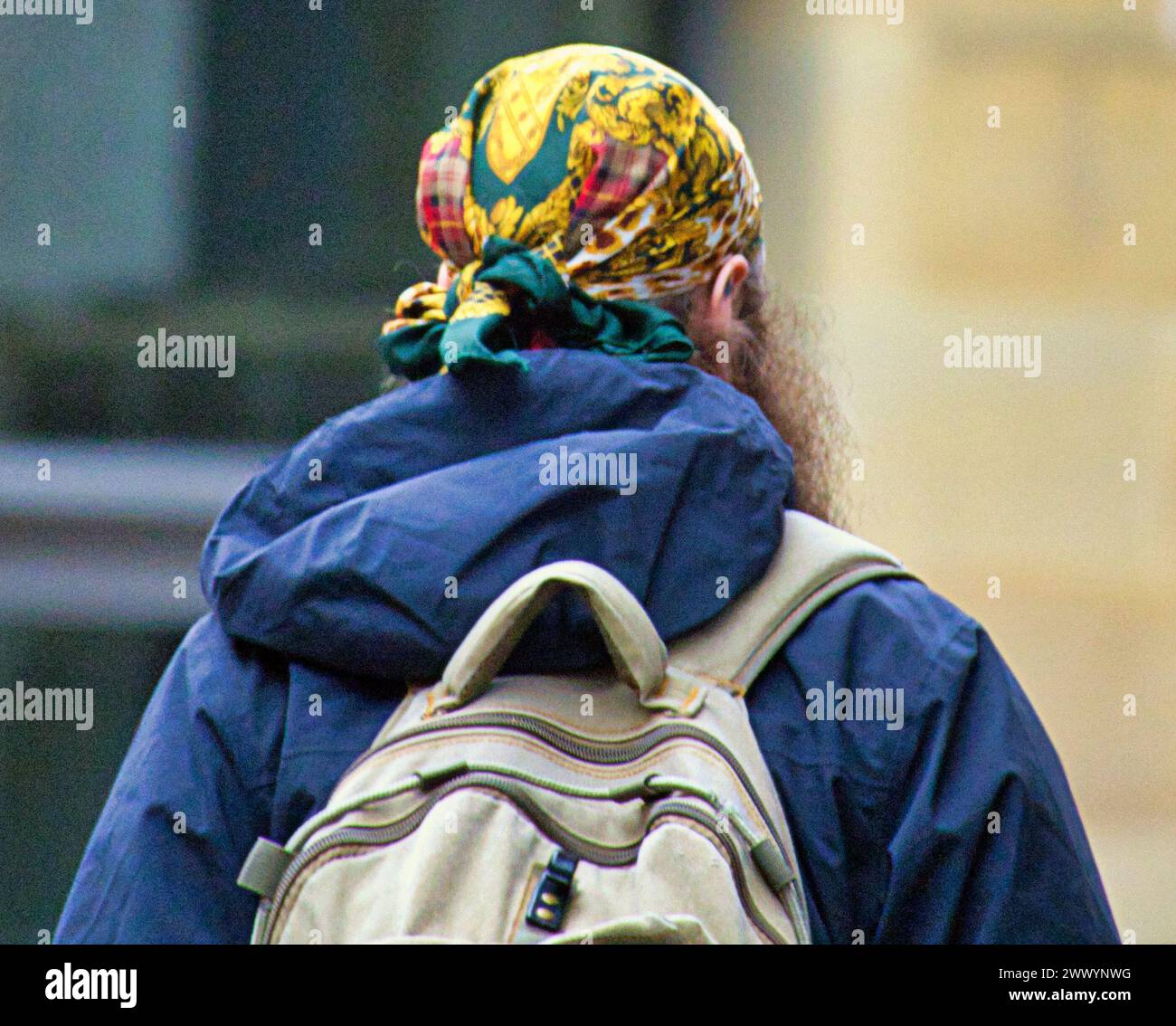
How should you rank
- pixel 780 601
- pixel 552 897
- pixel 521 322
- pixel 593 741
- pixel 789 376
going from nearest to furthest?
1. pixel 552 897
2. pixel 593 741
3. pixel 780 601
4. pixel 521 322
5. pixel 789 376

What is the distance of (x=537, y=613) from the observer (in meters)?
1.30

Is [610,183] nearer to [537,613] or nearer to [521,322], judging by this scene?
[521,322]

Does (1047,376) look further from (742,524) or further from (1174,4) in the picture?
(742,524)

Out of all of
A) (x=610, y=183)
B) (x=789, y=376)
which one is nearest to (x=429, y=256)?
→ (x=789, y=376)

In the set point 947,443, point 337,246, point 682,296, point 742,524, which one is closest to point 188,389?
point 337,246

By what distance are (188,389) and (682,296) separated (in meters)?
3.66

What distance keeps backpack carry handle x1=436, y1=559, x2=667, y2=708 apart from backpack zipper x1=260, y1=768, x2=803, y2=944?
3.6 inches

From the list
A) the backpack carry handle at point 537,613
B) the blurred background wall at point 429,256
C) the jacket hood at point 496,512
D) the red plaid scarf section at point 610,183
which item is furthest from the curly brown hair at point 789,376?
the blurred background wall at point 429,256

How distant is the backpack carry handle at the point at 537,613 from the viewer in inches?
50.2

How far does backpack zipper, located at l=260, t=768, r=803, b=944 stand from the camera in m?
1.21

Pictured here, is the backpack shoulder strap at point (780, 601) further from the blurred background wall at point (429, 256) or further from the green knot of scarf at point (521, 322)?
the blurred background wall at point (429, 256)

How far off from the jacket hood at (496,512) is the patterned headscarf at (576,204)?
3.7 inches

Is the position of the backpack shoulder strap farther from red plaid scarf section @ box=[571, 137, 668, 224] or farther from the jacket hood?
red plaid scarf section @ box=[571, 137, 668, 224]

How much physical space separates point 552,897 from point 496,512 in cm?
33
